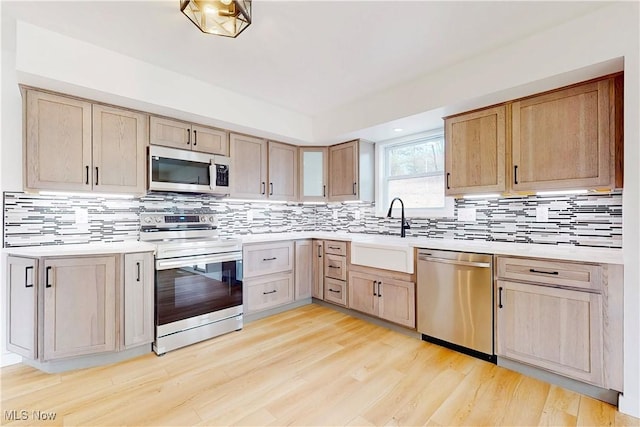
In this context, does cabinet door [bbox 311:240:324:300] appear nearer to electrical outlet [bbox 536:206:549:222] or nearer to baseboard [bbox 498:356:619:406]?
baseboard [bbox 498:356:619:406]

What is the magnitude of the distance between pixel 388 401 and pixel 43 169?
2957 mm

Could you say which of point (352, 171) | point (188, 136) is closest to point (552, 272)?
point (352, 171)

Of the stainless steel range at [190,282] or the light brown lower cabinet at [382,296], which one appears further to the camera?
the light brown lower cabinet at [382,296]

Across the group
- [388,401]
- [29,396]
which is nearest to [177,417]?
[29,396]

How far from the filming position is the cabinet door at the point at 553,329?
1.89 m

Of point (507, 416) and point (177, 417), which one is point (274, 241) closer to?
point (177, 417)

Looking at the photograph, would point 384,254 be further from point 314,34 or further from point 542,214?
point 314,34

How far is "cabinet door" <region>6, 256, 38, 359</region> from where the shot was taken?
2154 mm

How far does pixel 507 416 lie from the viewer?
1.75 meters

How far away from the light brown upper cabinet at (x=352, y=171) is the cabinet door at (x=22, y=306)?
9.81 ft

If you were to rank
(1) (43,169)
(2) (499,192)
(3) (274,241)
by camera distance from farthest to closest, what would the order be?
(3) (274,241), (2) (499,192), (1) (43,169)

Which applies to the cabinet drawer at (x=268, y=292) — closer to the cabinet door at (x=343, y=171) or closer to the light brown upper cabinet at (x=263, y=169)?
the light brown upper cabinet at (x=263, y=169)

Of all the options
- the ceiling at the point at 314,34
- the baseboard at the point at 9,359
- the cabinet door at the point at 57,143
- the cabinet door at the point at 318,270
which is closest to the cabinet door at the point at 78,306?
the baseboard at the point at 9,359

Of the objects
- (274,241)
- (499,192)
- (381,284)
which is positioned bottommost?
(381,284)
